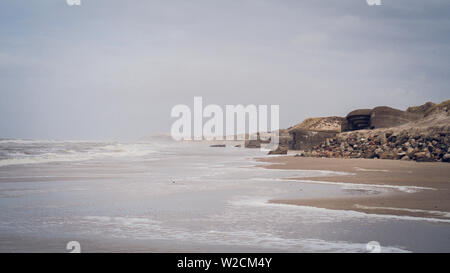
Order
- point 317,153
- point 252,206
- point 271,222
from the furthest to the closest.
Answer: point 317,153, point 252,206, point 271,222

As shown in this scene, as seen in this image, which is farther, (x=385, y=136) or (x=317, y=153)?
(x=317, y=153)

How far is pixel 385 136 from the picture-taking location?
22203 mm

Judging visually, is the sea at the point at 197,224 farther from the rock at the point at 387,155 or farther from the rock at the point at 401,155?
the rock at the point at 387,155

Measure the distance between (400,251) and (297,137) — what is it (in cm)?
3462

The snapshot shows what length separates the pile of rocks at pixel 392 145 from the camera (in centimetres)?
1800

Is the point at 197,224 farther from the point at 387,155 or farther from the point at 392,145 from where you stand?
the point at 392,145

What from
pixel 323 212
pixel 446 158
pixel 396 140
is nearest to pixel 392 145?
pixel 396 140

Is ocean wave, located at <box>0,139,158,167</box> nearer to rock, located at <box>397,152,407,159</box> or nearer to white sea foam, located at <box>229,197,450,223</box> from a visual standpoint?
white sea foam, located at <box>229,197,450,223</box>

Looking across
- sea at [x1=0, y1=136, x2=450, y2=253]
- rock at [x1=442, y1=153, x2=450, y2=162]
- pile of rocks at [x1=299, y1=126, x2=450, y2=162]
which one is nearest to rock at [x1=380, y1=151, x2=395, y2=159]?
pile of rocks at [x1=299, y1=126, x2=450, y2=162]

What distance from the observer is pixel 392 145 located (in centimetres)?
2080

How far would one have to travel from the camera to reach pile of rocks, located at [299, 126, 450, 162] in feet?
59.1
